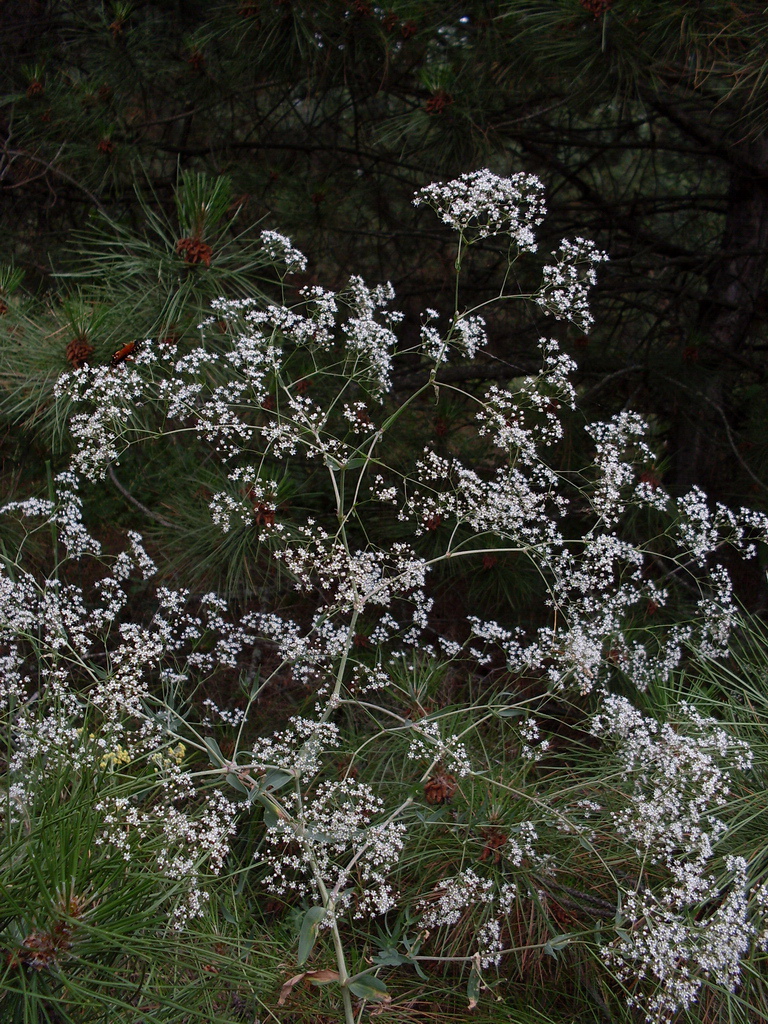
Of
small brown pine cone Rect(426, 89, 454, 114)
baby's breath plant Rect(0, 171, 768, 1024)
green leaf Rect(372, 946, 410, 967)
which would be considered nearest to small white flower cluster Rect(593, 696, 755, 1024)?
baby's breath plant Rect(0, 171, 768, 1024)

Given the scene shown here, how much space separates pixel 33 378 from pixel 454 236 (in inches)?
49.2

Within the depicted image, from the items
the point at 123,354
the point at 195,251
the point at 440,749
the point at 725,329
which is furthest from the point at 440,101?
the point at 440,749

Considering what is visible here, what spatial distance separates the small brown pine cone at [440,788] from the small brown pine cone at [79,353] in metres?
0.94

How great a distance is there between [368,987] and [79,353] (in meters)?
1.12

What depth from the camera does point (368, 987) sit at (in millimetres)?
985

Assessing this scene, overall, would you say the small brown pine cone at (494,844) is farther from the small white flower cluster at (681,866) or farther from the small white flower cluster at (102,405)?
the small white flower cluster at (102,405)

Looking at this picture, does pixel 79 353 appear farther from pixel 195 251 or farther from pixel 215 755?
pixel 215 755

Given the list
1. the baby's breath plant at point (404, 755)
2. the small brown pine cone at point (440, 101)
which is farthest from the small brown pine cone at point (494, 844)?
the small brown pine cone at point (440, 101)

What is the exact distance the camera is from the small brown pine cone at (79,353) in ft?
4.91

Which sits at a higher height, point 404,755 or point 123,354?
point 123,354

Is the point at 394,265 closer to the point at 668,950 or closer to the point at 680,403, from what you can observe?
the point at 680,403

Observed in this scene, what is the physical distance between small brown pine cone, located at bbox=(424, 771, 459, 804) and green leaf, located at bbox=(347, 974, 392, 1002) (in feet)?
0.99

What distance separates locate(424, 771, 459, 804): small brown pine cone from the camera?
4.14ft

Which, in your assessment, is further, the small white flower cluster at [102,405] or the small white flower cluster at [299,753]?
the small white flower cluster at [102,405]
